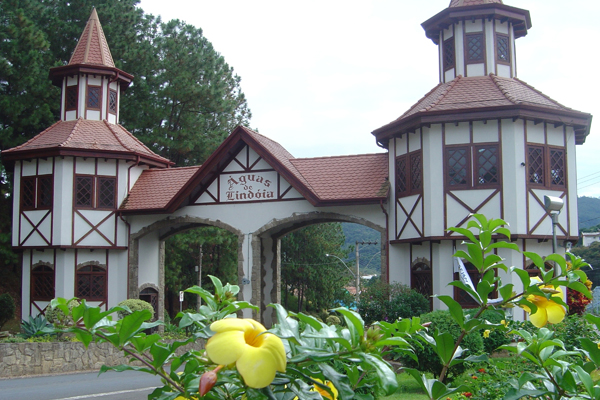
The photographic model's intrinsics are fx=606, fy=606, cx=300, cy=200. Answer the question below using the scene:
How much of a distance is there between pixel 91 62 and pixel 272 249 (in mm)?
10051

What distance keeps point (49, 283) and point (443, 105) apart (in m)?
14.6

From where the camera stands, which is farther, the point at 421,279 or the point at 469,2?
the point at 469,2

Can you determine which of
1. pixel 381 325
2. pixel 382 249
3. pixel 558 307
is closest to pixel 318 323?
pixel 381 325

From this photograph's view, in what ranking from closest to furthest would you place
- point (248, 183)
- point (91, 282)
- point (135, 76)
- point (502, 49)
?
point (502, 49), point (248, 183), point (91, 282), point (135, 76)

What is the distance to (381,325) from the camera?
5.42ft

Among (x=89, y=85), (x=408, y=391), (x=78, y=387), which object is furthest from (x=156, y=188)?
(x=408, y=391)

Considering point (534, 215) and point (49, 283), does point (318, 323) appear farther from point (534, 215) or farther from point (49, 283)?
point (49, 283)

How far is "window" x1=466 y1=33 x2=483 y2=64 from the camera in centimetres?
1894

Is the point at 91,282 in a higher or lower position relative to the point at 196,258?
lower

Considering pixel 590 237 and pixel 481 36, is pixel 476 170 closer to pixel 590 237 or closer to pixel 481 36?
pixel 481 36

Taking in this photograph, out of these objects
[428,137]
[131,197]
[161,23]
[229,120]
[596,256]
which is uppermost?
[161,23]

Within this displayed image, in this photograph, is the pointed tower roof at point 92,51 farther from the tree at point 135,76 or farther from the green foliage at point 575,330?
the green foliage at point 575,330

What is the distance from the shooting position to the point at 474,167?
54.7 feet

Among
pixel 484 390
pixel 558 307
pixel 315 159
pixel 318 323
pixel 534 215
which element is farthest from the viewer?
pixel 315 159
